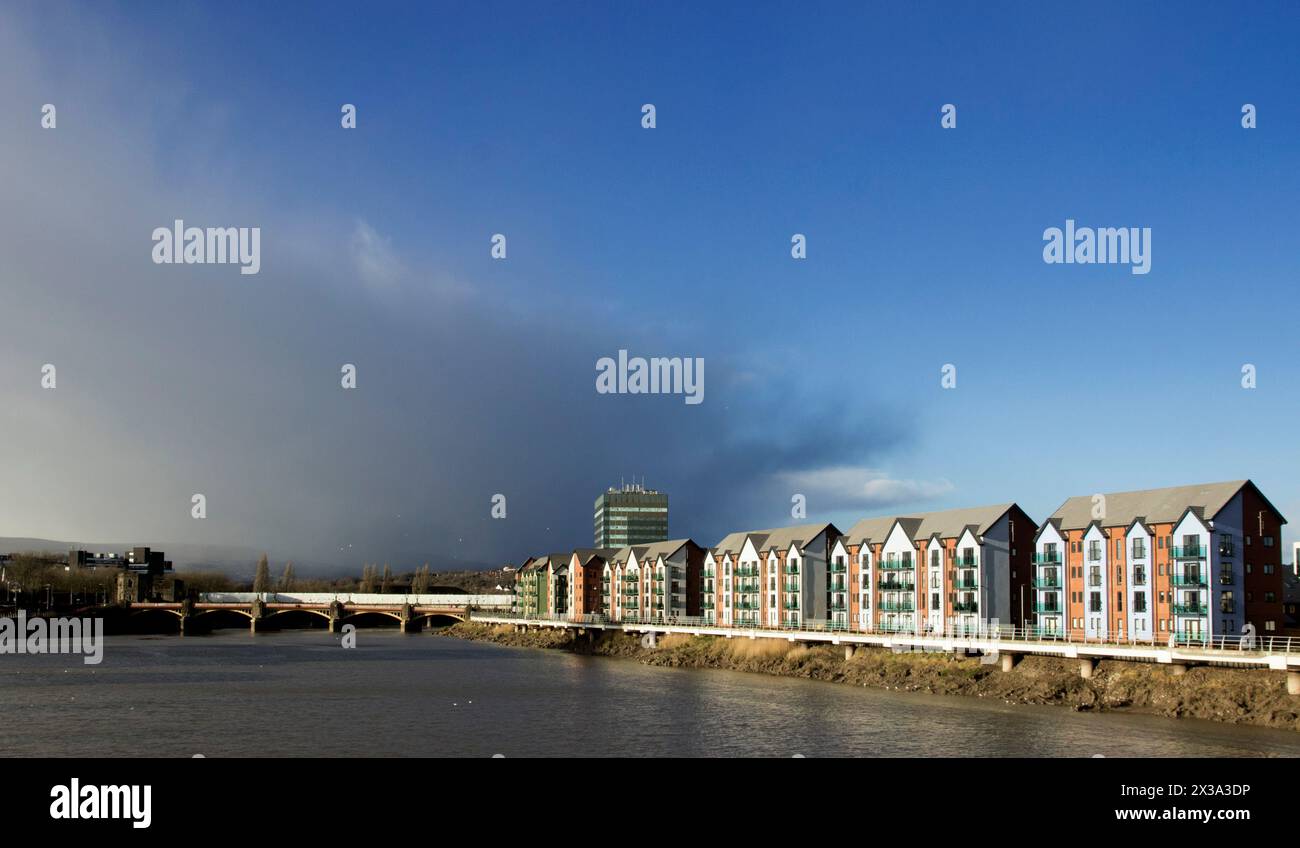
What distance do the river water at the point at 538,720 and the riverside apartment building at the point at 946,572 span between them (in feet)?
64.3

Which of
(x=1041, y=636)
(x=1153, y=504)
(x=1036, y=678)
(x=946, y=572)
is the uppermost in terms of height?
(x=1153, y=504)

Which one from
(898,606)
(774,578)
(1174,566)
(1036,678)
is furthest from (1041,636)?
(774,578)

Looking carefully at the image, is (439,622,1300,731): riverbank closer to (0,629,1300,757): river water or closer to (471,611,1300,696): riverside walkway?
(471,611,1300,696): riverside walkway

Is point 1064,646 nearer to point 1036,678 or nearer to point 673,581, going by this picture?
point 1036,678

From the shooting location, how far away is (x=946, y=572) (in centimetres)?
11838

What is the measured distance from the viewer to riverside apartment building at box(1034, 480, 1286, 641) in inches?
3593

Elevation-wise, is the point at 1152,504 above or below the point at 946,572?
above

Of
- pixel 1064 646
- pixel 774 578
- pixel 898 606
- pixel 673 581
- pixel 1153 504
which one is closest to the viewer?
pixel 1064 646

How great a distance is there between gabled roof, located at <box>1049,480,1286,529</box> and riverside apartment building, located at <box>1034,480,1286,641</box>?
0.42 feet

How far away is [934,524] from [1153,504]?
29.0 meters

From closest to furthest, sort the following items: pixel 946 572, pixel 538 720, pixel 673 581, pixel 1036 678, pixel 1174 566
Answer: pixel 538 720, pixel 1036 678, pixel 1174 566, pixel 946 572, pixel 673 581
